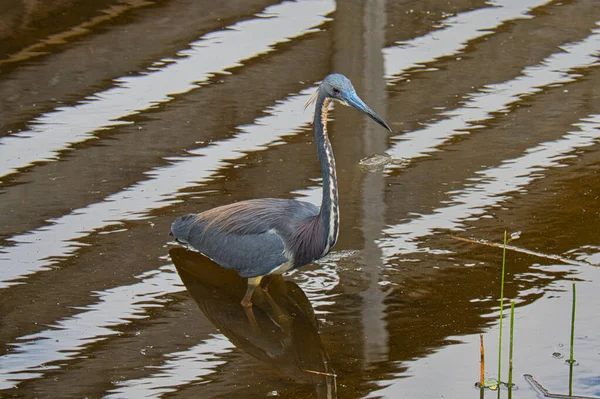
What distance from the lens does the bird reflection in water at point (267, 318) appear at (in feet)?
19.1

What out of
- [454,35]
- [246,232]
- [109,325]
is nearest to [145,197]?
[246,232]

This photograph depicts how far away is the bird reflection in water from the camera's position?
5.84 metres

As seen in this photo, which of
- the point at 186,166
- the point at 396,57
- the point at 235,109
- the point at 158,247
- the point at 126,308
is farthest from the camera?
the point at 396,57

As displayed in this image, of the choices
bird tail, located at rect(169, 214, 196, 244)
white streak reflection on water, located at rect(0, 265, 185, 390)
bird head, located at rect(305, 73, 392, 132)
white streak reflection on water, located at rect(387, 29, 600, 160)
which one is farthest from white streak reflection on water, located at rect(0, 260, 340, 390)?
white streak reflection on water, located at rect(387, 29, 600, 160)

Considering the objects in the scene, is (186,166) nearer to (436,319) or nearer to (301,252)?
(301,252)

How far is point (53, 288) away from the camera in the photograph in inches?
257

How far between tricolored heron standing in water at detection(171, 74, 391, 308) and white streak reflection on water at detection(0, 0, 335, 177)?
2124 mm

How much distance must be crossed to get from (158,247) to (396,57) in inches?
151

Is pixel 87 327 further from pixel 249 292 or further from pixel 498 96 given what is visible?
pixel 498 96

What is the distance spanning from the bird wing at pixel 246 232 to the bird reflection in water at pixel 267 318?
178 mm

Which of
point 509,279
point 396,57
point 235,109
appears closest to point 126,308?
point 509,279

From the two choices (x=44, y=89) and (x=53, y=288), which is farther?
(x=44, y=89)

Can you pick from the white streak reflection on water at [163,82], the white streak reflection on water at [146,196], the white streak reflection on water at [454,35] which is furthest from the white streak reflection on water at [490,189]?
the white streak reflection on water at [163,82]

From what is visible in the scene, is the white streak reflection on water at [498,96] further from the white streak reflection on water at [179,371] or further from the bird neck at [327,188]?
the white streak reflection on water at [179,371]
